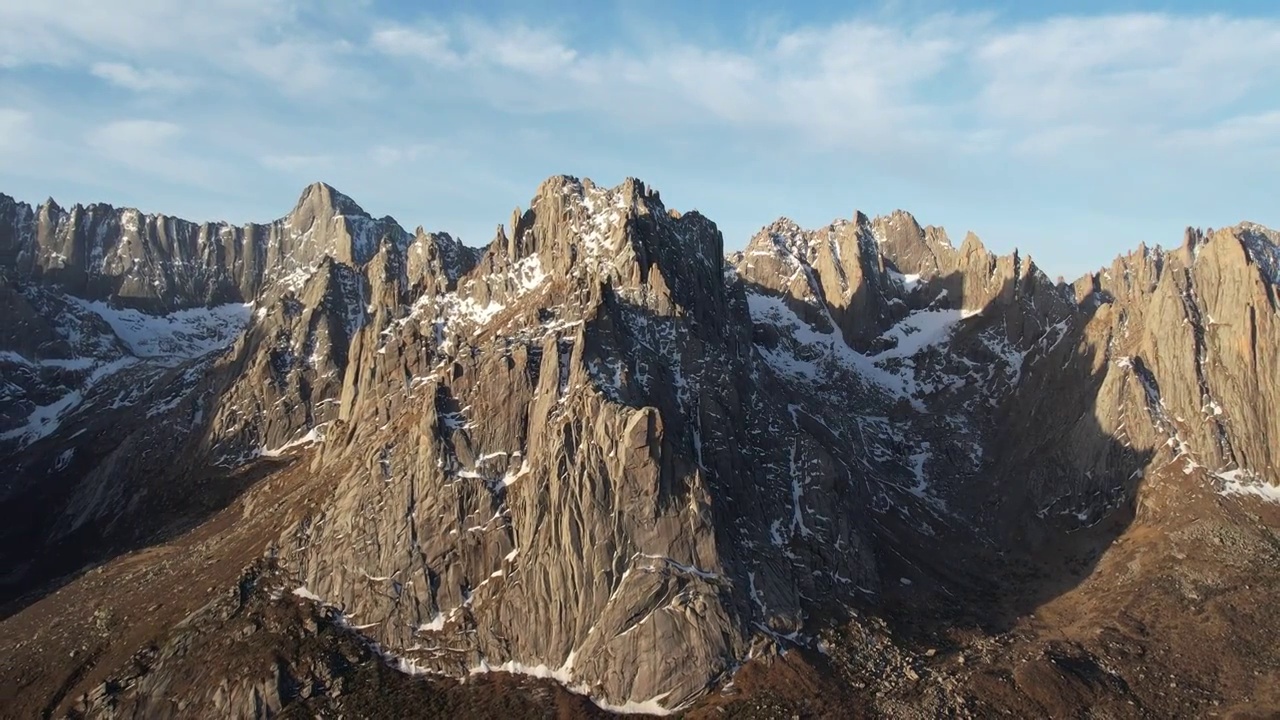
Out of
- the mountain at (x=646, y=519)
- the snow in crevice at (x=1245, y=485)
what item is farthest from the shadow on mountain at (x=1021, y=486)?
the snow in crevice at (x=1245, y=485)

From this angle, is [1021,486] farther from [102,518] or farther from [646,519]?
[102,518]

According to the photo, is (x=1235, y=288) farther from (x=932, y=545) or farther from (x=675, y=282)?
(x=675, y=282)

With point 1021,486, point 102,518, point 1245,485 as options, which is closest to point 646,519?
point 1021,486

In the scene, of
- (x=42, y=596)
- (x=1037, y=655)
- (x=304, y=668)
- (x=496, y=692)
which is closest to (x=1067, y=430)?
(x=1037, y=655)

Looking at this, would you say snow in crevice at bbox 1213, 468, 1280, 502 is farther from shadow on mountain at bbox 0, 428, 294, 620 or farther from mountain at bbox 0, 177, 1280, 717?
shadow on mountain at bbox 0, 428, 294, 620

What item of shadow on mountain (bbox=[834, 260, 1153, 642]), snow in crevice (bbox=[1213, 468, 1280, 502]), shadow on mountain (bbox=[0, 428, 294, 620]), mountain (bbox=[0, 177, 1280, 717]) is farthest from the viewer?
shadow on mountain (bbox=[0, 428, 294, 620])

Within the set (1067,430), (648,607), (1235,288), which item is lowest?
(648,607)

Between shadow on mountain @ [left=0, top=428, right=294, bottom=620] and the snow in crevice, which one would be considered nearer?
the snow in crevice

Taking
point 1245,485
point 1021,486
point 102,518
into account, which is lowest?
point 102,518

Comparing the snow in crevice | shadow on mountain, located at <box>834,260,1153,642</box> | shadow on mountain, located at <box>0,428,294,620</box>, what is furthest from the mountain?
shadow on mountain, located at <box>0,428,294,620</box>
